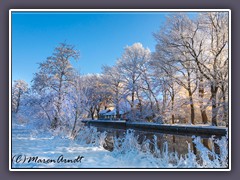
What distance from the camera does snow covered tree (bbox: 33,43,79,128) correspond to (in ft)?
21.9

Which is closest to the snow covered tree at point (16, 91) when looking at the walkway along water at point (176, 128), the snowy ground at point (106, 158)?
the snowy ground at point (106, 158)

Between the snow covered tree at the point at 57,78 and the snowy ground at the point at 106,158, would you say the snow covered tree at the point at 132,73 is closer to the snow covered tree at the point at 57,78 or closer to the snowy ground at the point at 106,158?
the snow covered tree at the point at 57,78

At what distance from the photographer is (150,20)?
4.10 meters

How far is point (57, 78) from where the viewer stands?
845cm

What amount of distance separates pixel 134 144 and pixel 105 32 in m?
2.26

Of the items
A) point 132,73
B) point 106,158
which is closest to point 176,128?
point 106,158

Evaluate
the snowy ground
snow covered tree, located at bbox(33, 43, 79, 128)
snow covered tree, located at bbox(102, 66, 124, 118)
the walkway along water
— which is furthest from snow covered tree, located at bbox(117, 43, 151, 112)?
the snowy ground

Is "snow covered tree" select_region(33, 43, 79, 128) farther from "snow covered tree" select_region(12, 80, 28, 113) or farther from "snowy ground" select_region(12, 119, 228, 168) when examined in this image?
"snowy ground" select_region(12, 119, 228, 168)

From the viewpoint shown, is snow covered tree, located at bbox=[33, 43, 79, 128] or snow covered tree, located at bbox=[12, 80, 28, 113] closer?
snow covered tree, located at bbox=[12, 80, 28, 113]

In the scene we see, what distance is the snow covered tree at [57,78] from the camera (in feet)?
21.9

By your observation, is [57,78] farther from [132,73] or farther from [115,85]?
[115,85]

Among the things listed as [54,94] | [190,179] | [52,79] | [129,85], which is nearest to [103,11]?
[190,179]

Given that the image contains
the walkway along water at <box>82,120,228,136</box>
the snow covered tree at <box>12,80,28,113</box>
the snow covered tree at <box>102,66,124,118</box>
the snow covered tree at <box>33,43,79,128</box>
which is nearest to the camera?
Answer: the snow covered tree at <box>12,80,28,113</box>

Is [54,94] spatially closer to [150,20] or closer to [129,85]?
[150,20]
